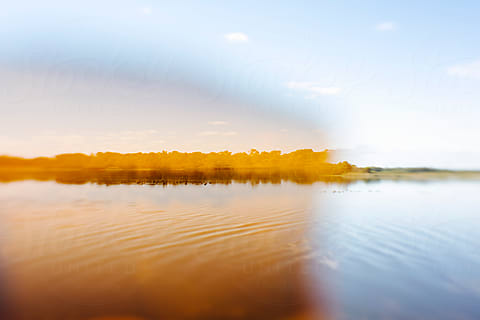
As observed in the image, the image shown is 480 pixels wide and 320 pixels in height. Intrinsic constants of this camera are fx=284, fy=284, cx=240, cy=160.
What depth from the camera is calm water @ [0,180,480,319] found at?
579 cm

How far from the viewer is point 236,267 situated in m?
7.84

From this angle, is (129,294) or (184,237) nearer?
(129,294)

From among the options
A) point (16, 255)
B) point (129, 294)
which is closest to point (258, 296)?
point (129, 294)

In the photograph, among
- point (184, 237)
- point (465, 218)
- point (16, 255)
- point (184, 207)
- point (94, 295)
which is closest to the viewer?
point (94, 295)

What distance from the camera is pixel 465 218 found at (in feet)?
51.5

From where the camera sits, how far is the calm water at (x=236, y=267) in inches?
228

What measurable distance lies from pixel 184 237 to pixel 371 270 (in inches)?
251

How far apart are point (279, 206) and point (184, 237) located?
9.21 m

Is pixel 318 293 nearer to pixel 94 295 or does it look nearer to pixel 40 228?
pixel 94 295

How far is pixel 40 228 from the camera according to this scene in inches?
482

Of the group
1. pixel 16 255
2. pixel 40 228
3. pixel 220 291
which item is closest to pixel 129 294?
pixel 220 291

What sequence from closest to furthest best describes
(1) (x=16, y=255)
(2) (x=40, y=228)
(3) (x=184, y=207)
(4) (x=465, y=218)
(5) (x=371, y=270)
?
(5) (x=371, y=270), (1) (x=16, y=255), (2) (x=40, y=228), (4) (x=465, y=218), (3) (x=184, y=207)

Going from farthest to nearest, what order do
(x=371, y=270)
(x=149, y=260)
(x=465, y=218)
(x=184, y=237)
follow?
(x=465, y=218)
(x=184, y=237)
(x=149, y=260)
(x=371, y=270)

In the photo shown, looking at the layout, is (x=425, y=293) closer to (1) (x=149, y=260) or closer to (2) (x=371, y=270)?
(2) (x=371, y=270)
